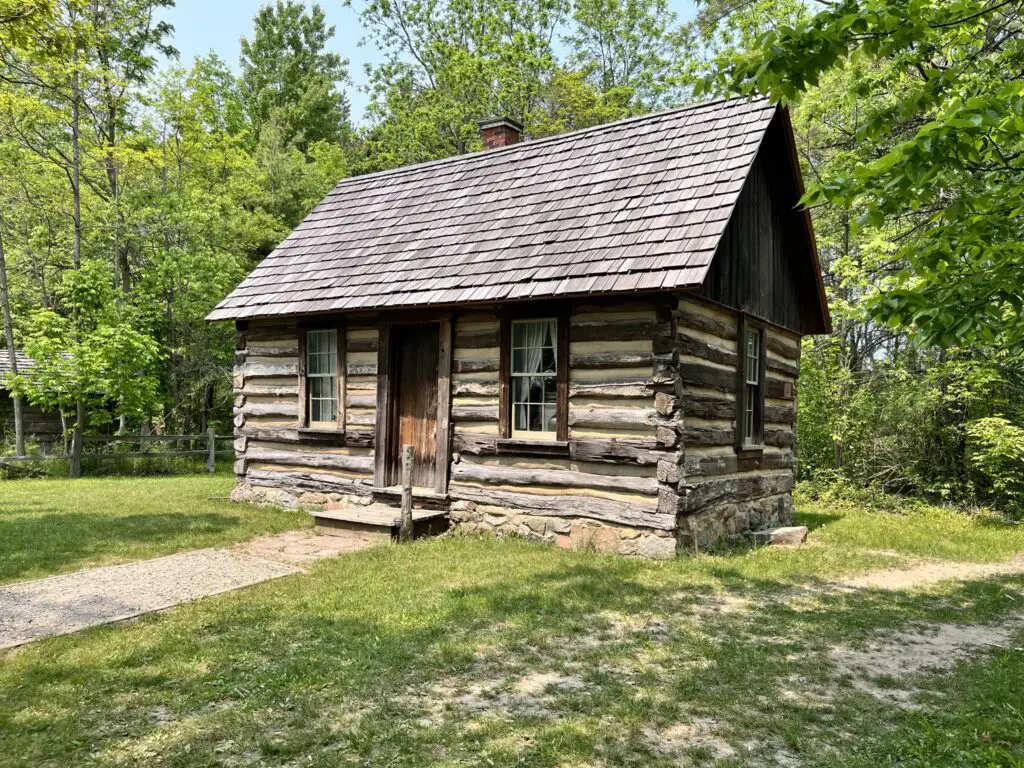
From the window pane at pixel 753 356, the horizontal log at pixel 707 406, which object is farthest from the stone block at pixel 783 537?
the window pane at pixel 753 356

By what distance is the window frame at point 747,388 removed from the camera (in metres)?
10.1

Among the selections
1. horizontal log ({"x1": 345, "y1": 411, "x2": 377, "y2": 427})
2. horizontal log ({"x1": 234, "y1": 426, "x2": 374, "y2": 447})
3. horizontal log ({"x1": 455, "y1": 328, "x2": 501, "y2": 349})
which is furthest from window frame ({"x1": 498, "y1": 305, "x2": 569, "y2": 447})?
horizontal log ({"x1": 234, "y1": 426, "x2": 374, "y2": 447})

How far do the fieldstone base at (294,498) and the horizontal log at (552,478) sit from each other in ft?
6.32

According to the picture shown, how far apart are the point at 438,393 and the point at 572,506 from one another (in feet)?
8.98

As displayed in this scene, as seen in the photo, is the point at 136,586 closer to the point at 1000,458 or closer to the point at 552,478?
the point at 552,478

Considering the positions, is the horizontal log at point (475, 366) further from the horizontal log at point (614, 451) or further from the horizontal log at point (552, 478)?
the horizontal log at point (552, 478)

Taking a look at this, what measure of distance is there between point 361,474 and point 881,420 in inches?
440

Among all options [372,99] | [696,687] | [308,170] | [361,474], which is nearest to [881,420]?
[361,474]

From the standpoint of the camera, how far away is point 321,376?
1168 centimetres

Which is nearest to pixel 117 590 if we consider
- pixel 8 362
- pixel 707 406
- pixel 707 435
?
pixel 707 435

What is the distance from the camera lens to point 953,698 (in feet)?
15.1

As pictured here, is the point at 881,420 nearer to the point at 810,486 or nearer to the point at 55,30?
the point at 810,486

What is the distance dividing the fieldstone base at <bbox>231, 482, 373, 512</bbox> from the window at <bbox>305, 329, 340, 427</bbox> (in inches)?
46.4

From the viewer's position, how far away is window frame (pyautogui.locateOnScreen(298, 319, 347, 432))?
11273mm
